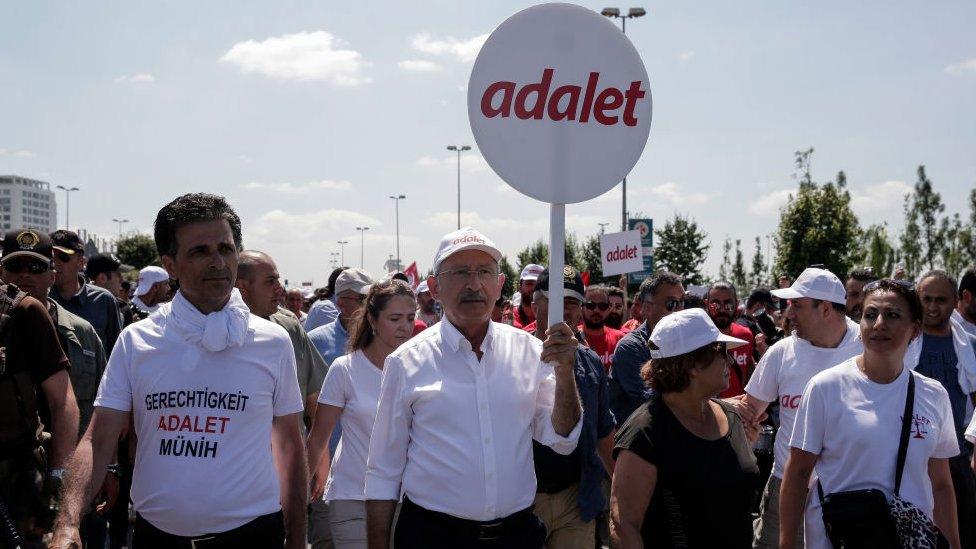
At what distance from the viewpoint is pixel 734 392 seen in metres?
7.69

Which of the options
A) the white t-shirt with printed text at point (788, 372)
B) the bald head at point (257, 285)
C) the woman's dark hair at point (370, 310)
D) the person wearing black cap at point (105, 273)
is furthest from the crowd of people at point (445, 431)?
the person wearing black cap at point (105, 273)

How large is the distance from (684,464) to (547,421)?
2.10 feet

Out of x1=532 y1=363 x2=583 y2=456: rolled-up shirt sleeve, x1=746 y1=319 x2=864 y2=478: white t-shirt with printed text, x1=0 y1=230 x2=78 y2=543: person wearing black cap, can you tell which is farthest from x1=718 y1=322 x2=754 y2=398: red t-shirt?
x1=0 y1=230 x2=78 y2=543: person wearing black cap

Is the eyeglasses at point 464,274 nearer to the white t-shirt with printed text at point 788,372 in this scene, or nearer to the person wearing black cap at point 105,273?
the white t-shirt with printed text at point 788,372

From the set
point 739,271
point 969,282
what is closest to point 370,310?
point 969,282

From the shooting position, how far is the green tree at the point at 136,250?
79519mm

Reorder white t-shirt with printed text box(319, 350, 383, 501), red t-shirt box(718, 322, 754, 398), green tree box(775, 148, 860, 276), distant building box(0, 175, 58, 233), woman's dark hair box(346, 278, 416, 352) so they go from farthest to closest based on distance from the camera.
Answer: distant building box(0, 175, 58, 233) → green tree box(775, 148, 860, 276) → red t-shirt box(718, 322, 754, 398) → woman's dark hair box(346, 278, 416, 352) → white t-shirt with printed text box(319, 350, 383, 501)

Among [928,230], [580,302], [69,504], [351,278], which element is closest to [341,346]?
[351,278]

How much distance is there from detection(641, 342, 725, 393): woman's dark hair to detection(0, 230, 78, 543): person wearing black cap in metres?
2.37

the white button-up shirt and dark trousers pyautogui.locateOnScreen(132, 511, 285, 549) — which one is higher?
the white button-up shirt

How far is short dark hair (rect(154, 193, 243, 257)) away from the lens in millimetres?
3439

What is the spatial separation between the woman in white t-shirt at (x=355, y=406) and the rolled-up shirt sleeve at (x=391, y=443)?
5.24 ft

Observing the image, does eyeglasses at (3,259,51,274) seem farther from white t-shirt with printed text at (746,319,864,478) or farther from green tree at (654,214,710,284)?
green tree at (654,214,710,284)

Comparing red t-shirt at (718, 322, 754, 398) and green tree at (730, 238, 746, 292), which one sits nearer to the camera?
red t-shirt at (718, 322, 754, 398)
